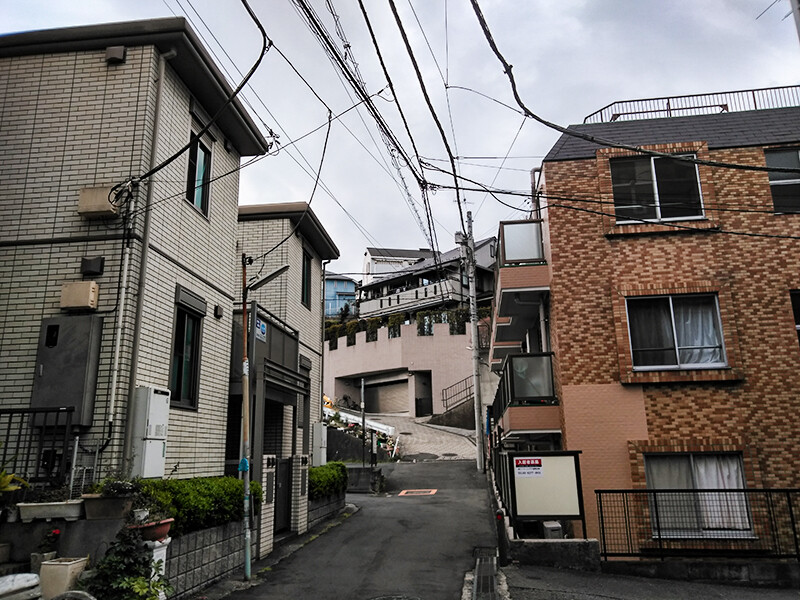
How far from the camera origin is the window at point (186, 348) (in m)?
10.3

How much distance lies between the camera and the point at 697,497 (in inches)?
457

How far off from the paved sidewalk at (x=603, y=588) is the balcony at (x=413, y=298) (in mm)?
38292

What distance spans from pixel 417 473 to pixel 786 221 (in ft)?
58.4

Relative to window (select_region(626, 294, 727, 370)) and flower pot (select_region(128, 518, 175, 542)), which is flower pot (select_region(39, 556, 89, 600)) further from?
window (select_region(626, 294, 727, 370))

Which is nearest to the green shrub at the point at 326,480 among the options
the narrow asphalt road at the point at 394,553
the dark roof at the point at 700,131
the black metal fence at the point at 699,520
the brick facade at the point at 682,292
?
the narrow asphalt road at the point at 394,553

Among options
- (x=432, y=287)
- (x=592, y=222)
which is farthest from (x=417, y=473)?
(x=432, y=287)

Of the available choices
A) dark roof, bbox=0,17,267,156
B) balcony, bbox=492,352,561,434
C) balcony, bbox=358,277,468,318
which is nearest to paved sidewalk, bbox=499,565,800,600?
balcony, bbox=492,352,561,434

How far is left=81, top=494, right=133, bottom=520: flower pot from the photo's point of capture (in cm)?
714

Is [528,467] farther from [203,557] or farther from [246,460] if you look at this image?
[203,557]

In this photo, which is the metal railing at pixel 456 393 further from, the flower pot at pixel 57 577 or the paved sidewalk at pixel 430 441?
the flower pot at pixel 57 577

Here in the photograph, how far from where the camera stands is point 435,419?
40000 millimetres

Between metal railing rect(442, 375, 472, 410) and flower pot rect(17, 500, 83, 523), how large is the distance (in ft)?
113

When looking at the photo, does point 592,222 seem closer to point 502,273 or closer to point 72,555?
point 502,273

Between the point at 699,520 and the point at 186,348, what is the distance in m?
9.66
